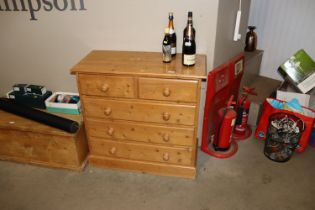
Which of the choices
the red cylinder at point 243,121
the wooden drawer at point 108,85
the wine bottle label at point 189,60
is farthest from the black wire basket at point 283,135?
the wooden drawer at point 108,85

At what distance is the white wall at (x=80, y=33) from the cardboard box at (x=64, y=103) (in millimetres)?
176

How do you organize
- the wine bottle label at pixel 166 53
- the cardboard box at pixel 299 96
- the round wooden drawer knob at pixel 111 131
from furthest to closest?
the cardboard box at pixel 299 96 < the round wooden drawer knob at pixel 111 131 < the wine bottle label at pixel 166 53

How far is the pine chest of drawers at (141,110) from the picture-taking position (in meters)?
1.75

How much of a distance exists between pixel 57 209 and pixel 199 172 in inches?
45.4

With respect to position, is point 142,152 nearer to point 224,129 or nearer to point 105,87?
point 105,87

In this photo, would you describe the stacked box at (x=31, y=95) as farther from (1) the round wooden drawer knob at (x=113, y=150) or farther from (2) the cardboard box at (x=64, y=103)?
(1) the round wooden drawer knob at (x=113, y=150)

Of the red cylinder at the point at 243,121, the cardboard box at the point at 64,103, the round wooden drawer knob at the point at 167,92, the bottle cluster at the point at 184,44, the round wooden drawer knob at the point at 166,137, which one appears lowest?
the red cylinder at the point at 243,121

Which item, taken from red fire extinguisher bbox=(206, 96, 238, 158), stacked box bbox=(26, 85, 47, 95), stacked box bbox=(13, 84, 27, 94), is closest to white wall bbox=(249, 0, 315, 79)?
red fire extinguisher bbox=(206, 96, 238, 158)

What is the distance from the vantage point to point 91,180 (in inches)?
84.7

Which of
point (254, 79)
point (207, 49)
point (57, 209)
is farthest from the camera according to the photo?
point (254, 79)

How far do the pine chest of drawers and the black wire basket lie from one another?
791mm

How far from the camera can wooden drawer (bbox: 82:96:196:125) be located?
1829 mm

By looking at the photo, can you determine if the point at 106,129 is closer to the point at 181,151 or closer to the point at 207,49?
the point at 181,151

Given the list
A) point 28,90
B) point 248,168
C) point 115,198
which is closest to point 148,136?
point 115,198
